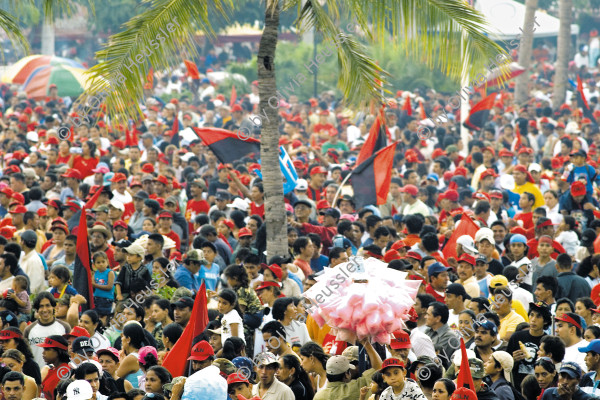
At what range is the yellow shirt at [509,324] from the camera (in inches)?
382

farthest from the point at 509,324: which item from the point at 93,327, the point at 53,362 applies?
the point at 53,362

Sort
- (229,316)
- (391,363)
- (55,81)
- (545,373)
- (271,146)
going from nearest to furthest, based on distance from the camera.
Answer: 1. (391,363)
2. (545,373)
3. (229,316)
4. (271,146)
5. (55,81)

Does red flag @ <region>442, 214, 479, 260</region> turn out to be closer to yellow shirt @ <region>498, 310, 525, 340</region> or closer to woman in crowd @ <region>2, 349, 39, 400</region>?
yellow shirt @ <region>498, 310, 525, 340</region>

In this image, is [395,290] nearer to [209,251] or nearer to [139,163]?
[209,251]

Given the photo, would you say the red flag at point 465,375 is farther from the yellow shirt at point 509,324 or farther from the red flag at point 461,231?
the red flag at point 461,231

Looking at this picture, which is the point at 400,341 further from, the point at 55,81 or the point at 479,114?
the point at 55,81

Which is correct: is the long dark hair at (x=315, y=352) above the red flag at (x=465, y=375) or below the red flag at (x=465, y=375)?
below

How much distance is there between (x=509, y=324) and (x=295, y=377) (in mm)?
2574

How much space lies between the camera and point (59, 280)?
11.0m

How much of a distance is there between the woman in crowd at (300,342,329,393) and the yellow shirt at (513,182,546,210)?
7776 mm

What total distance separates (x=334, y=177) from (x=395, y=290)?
1011 centimetres

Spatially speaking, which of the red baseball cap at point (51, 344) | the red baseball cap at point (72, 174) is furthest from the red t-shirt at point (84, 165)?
the red baseball cap at point (51, 344)

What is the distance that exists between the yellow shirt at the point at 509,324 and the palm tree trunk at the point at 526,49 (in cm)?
1478

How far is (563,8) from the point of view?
28.6 meters
